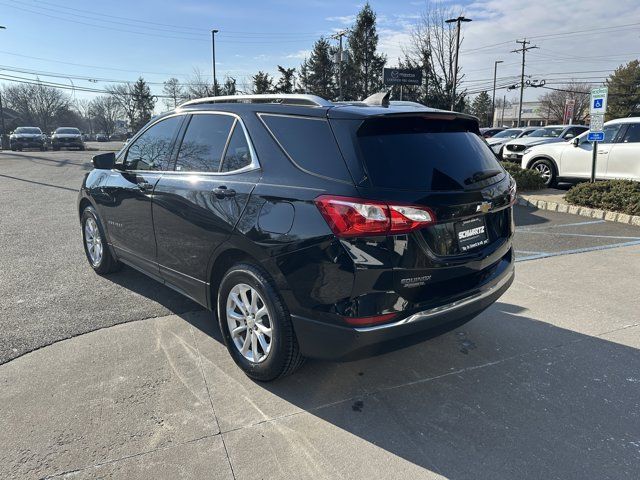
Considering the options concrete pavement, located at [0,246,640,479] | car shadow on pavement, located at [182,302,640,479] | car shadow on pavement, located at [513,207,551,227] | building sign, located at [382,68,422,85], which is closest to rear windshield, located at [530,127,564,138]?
building sign, located at [382,68,422,85]

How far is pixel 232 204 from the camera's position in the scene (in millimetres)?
3088

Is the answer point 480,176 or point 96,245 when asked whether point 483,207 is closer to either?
point 480,176

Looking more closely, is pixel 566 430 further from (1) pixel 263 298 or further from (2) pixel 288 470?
(1) pixel 263 298

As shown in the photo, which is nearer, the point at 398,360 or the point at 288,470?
the point at 288,470

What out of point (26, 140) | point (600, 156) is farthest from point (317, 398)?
point (26, 140)

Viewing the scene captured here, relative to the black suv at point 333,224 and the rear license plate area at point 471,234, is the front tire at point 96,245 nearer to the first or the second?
the black suv at point 333,224

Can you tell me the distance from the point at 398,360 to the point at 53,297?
3462 millimetres

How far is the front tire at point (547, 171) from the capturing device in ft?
40.1

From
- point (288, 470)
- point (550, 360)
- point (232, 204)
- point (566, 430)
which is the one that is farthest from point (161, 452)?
point (550, 360)

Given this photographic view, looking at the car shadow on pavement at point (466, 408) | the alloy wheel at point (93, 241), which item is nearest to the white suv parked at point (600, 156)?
the car shadow on pavement at point (466, 408)

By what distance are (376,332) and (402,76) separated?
21.9 meters

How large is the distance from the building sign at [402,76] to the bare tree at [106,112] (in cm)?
8735

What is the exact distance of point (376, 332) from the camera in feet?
8.27

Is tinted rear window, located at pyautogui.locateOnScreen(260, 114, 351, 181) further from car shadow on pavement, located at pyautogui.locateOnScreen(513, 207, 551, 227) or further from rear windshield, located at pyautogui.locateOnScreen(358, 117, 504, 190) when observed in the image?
car shadow on pavement, located at pyautogui.locateOnScreen(513, 207, 551, 227)
